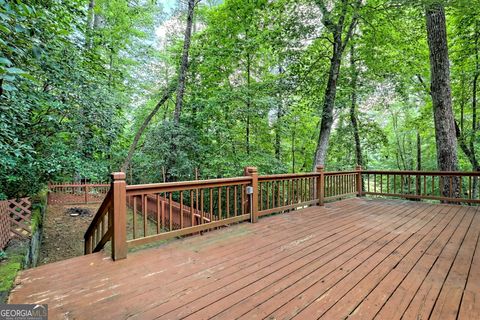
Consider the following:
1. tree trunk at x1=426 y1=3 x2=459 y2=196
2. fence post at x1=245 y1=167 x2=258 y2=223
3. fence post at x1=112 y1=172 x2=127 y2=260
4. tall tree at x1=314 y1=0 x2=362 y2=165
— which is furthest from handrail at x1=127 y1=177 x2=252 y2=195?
tree trunk at x1=426 y1=3 x2=459 y2=196

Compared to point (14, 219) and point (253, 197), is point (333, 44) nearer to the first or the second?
point (253, 197)

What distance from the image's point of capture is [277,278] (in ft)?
6.74

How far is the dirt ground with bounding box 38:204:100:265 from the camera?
531 centimetres

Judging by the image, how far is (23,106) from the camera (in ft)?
10.3

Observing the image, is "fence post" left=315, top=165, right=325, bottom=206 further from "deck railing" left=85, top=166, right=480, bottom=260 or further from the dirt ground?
the dirt ground

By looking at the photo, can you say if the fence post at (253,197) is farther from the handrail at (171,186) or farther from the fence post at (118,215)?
the fence post at (118,215)

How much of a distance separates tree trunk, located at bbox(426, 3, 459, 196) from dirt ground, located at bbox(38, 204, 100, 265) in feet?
30.2

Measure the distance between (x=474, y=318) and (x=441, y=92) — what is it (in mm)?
6075

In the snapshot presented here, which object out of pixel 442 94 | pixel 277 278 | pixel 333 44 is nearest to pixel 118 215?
pixel 277 278

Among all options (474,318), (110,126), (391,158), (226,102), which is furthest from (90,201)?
(391,158)

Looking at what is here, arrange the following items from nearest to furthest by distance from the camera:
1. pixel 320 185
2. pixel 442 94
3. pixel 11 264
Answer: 1. pixel 11 264
2. pixel 320 185
3. pixel 442 94

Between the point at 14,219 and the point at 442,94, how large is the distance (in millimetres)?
9451

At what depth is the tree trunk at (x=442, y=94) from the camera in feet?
18.5

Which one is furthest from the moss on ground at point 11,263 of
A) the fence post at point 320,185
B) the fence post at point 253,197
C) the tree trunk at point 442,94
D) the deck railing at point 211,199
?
the tree trunk at point 442,94
